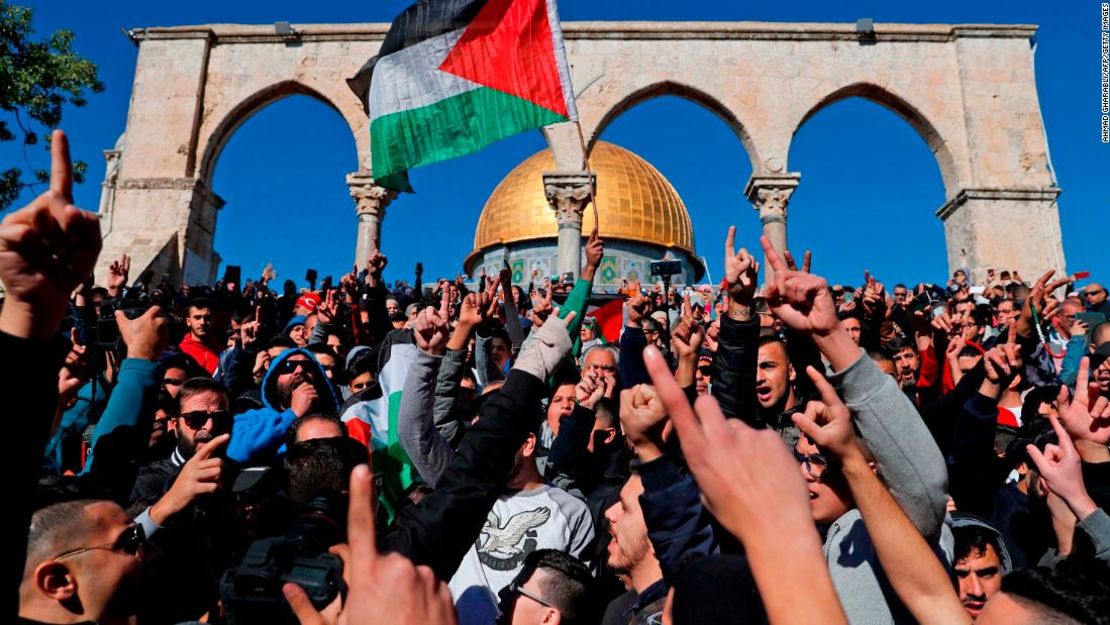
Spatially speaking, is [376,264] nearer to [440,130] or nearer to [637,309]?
[440,130]

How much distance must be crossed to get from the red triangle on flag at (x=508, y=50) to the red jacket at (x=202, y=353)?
10.6ft

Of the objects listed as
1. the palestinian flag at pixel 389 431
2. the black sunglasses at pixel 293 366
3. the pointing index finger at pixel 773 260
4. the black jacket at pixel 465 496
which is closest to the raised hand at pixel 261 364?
the black sunglasses at pixel 293 366

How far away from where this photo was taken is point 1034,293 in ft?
21.0

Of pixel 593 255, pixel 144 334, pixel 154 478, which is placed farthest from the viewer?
pixel 593 255

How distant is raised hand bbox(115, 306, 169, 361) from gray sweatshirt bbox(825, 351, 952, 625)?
9.17 ft

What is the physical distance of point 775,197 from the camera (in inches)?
692

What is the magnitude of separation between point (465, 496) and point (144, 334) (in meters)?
1.71

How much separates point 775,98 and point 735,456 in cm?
1835

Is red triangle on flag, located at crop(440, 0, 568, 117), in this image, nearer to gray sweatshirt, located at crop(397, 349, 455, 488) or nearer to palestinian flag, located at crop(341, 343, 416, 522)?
palestinian flag, located at crop(341, 343, 416, 522)

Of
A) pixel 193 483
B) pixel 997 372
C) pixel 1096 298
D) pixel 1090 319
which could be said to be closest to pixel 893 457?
pixel 997 372

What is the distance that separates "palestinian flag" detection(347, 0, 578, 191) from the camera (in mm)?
6574

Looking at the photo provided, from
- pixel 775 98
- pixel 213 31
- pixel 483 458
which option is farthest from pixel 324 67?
pixel 483 458

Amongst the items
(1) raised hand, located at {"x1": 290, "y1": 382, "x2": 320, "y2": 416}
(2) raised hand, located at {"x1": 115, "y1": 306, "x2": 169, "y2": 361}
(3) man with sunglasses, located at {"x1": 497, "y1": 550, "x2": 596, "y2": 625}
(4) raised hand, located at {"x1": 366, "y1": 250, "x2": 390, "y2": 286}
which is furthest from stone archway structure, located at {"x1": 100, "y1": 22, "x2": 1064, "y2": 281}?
(3) man with sunglasses, located at {"x1": 497, "y1": 550, "x2": 596, "y2": 625}

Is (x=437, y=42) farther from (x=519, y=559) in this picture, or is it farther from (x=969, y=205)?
(x=969, y=205)
